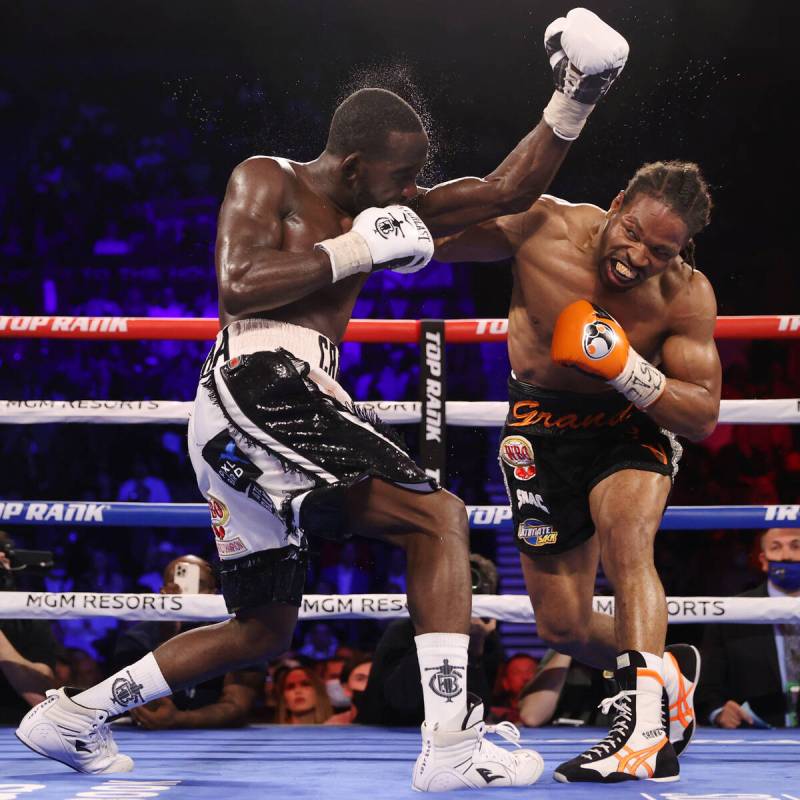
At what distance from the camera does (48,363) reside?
6105 millimetres

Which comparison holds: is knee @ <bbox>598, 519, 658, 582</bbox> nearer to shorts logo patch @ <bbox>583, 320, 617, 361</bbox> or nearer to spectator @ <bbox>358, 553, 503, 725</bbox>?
shorts logo patch @ <bbox>583, 320, 617, 361</bbox>

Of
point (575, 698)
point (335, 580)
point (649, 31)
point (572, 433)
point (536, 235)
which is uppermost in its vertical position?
point (649, 31)

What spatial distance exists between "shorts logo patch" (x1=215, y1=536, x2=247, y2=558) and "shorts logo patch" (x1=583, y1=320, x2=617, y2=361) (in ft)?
2.62

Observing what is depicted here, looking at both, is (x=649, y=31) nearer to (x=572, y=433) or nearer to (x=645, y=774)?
(x=572, y=433)

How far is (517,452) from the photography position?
250 centimetres

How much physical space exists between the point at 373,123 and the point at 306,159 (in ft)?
14.2

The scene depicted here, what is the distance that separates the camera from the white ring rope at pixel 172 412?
291 centimetres

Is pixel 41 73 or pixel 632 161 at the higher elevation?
pixel 41 73

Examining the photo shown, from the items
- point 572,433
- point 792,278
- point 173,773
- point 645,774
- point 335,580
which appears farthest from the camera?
point 792,278

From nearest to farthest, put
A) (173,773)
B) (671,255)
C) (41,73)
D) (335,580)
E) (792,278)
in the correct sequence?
(173,773), (671,255), (335,580), (792,278), (41,73)

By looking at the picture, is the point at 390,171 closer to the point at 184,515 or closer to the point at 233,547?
the point at 233,547

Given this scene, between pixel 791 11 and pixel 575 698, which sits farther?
pixel 791 11

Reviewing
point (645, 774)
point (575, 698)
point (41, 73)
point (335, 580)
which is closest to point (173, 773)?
point (645, 774)

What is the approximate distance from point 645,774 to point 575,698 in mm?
1552
